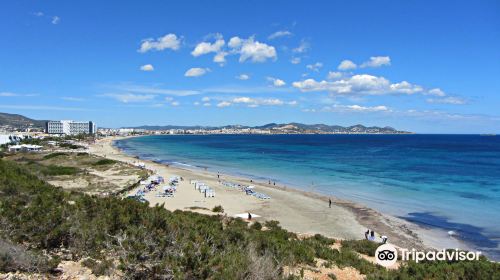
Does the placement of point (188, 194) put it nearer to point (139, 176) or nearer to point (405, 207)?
point (139, 176)

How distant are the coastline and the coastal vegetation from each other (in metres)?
11.3

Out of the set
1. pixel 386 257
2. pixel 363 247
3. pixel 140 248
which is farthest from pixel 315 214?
pixel 140 248

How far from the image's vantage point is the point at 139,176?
4241cm

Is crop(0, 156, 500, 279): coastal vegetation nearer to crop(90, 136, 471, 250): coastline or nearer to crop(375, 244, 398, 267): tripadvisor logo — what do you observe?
crop(375, 244, 398, 267): tripadvisor logo

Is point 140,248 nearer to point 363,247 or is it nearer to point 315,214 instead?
point 363,247

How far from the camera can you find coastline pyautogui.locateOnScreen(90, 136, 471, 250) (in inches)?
849

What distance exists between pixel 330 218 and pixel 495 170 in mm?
44936

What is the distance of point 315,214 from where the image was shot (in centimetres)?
2731

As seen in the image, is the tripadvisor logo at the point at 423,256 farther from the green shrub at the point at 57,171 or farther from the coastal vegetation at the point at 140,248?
the green shrub at the point at 57,171

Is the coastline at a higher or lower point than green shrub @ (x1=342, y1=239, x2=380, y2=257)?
lower

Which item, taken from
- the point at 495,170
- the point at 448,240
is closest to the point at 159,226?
the point at 448,240

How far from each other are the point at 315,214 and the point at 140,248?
70.9ft

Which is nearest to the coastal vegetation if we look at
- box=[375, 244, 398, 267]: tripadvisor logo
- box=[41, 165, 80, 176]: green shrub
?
box=[375, 244, 398, 267]: tripadvisor logo

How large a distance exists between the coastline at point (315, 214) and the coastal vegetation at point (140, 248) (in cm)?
1133
